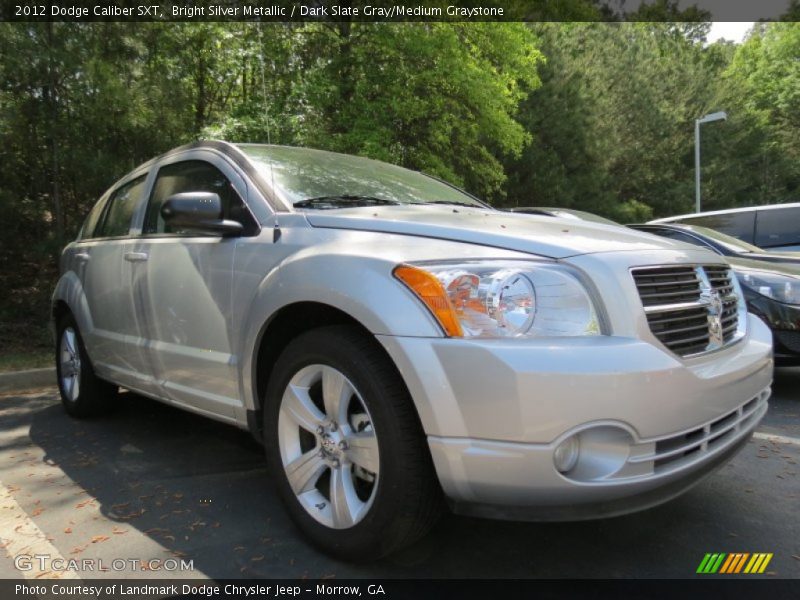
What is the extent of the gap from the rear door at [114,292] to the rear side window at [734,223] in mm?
6162

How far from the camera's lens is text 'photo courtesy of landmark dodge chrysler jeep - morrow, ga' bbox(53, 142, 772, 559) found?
1.91 m

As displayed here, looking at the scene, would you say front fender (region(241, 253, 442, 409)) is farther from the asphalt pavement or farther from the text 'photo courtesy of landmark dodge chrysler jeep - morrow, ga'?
the asphalt pavement

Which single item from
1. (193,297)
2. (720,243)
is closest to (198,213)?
(193,297)

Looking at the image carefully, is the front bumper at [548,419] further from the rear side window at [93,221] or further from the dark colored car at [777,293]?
the rear side window at [93,221]

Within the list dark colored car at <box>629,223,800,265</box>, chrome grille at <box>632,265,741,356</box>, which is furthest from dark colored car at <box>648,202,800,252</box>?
chrome grille at <box>632,265,741,356</box>

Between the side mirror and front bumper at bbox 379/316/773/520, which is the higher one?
the side mirror

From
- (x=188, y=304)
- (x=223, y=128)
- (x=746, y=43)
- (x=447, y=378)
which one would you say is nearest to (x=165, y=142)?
(x=223, y=128)

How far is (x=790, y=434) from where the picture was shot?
13.0ft

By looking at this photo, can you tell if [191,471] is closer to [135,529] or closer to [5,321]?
[135,529]

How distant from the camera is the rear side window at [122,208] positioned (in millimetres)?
3920

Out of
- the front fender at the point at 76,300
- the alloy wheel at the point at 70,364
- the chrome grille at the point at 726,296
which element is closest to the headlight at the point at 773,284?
the chrome grille at the point at 726,296

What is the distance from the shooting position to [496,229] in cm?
231

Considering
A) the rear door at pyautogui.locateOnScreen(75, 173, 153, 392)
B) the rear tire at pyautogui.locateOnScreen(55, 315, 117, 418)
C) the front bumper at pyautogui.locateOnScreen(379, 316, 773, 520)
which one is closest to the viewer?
the front bumper at pyautogui.locateOnScreen(379, 316, 773, 520)

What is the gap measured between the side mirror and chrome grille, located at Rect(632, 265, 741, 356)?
5.70ft
